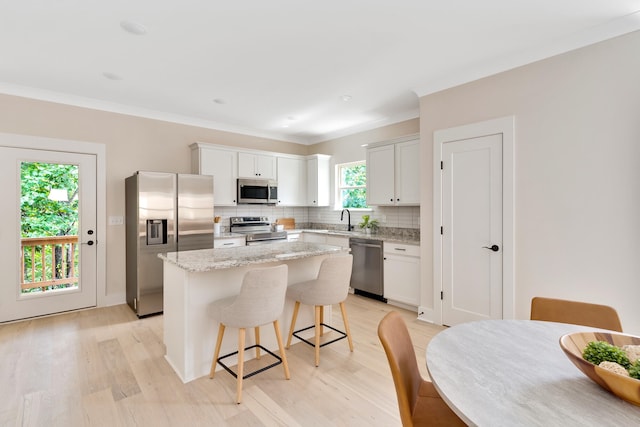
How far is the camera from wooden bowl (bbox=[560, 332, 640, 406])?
856 millimetres

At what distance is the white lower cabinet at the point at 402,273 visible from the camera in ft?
12.7

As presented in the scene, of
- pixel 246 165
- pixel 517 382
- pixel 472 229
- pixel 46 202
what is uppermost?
pixel 246 165

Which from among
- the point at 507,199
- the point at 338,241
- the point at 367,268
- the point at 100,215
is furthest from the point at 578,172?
the point at 100,215

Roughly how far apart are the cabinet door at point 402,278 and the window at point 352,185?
136 centimetres

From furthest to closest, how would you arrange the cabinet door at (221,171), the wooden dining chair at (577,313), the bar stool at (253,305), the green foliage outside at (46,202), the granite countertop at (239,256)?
the cabinet door at (221,171) < the green foliage outside at (46,202) < the granite countertop at (239,256) < the bar stool at (253,305) < the wooden dining chair at (577,313)

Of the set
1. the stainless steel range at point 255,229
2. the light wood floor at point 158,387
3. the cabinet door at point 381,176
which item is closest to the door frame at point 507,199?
the light wood floor at point 158,387

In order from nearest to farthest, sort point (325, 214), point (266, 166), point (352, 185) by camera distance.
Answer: point (266, 166) → point (352, 185) → point (325, 214)

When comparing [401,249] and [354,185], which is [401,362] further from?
[354,185]

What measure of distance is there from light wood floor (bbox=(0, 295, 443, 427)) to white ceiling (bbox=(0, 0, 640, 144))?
8.30ft

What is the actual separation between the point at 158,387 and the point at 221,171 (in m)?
3.24

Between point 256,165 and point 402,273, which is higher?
point 256,165

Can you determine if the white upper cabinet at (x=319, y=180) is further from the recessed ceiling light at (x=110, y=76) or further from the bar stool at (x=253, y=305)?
the bar stool at (x=253, y=305)

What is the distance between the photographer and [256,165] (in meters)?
5.30

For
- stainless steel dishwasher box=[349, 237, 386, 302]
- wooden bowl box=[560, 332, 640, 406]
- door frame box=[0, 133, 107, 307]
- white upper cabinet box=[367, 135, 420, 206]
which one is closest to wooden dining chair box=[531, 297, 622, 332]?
wooden bowl box=[560, 332, 640, 406]
